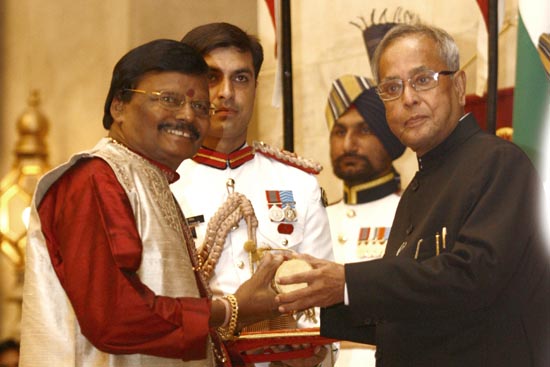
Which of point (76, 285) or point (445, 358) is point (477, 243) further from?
point (76, 285)

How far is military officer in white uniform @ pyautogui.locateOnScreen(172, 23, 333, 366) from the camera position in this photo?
3832 mm

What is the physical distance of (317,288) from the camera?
3.12 meters

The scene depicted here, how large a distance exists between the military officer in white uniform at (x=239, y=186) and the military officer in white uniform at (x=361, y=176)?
1.40 m

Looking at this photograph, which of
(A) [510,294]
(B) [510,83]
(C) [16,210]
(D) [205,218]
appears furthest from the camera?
(C) [16,210]

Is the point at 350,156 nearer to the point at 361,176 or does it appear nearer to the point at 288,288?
the point at 361,176

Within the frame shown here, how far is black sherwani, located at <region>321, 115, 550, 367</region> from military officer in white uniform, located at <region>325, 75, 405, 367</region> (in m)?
2.26

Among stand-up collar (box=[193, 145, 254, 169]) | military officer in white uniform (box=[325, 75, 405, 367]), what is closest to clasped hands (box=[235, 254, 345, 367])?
stand-up collar (box=[193, 145, 254, 169])

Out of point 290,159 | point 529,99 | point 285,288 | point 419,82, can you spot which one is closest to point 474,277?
point 285,288

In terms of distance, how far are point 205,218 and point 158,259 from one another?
41.3 inches

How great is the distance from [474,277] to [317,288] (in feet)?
1.67

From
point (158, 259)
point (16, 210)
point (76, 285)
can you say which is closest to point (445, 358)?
point (158, 259)

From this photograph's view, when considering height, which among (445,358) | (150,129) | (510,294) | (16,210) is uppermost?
(150,129)

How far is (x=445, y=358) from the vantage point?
298 cm

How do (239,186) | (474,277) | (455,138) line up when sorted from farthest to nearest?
(239,186) < (455,138) < (474,277)
